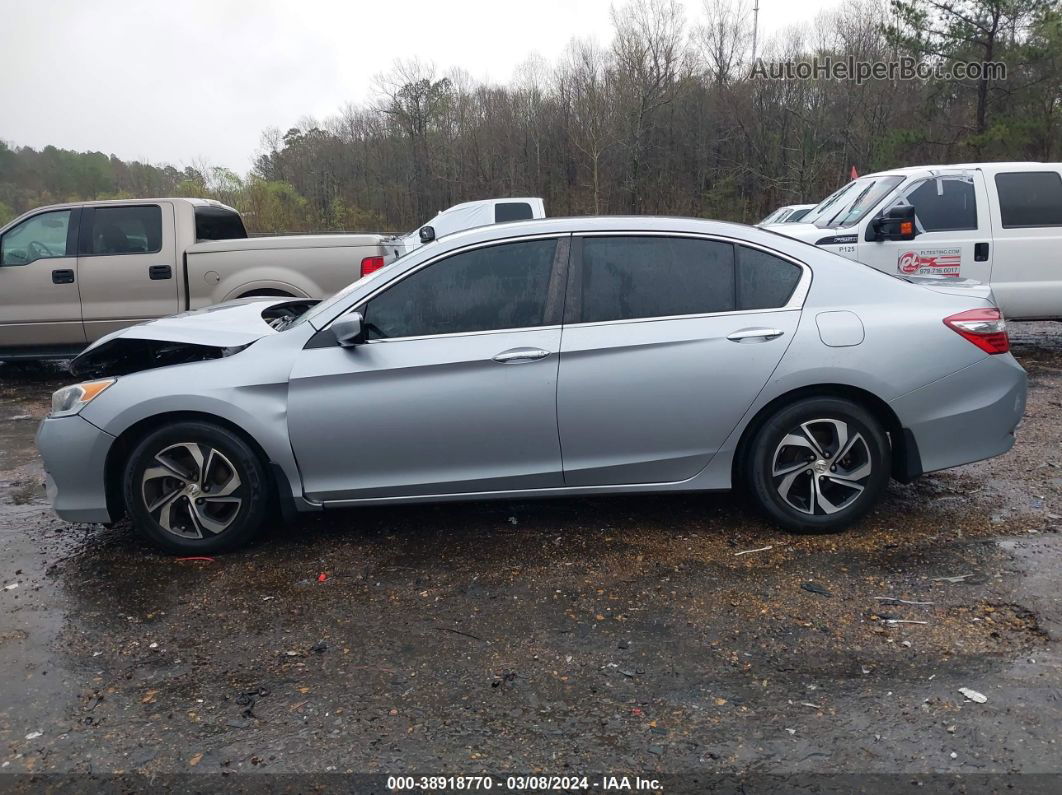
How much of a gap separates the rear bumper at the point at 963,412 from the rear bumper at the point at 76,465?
406 cm

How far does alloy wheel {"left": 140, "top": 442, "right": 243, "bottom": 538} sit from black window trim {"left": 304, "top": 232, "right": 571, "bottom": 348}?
31.2 inches

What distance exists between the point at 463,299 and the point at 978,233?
22.2 ft

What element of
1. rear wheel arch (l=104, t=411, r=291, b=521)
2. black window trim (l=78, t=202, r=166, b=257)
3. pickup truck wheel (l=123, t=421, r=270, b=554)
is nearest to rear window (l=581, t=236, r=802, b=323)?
rear wheel arch (l=104, t=411, r=291, b=521)

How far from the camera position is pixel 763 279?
14.5 feet

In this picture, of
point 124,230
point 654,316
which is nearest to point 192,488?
point 654,316

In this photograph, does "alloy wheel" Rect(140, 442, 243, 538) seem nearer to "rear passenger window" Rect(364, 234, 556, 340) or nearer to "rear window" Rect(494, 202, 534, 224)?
"rear passenger window" Rect(364, 234, 556, 340)

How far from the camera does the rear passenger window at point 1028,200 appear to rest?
8.85 m

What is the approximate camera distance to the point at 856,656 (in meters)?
3.30

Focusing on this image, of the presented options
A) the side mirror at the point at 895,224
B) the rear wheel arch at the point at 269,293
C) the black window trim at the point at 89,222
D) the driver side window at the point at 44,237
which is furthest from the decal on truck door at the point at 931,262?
the driver side window at the point at 44,237

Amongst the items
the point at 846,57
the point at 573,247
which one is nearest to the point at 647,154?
the point at 846,57

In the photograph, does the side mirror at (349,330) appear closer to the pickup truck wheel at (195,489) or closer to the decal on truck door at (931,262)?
the pickup truck wheel at (195,489)

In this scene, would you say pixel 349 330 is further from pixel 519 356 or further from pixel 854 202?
pixel 854 202

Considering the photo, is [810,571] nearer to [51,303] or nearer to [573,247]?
[573,247]

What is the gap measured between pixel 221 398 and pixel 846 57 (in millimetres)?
38320
